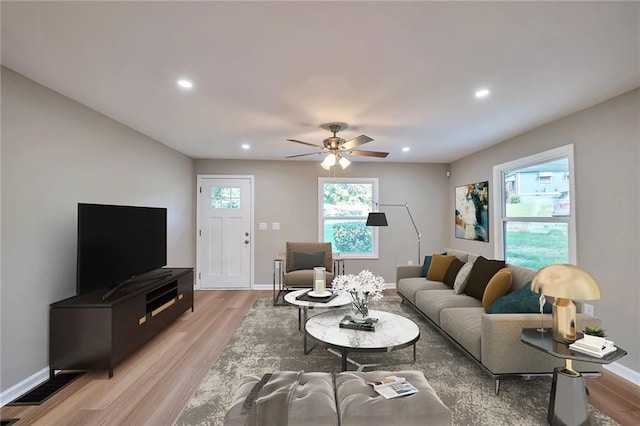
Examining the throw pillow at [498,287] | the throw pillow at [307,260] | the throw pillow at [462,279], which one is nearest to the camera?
the throw pillow at [498,287]

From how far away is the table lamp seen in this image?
1.83m

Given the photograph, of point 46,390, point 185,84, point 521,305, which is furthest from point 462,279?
point 46,390

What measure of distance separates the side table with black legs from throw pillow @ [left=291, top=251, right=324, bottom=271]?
333 cm

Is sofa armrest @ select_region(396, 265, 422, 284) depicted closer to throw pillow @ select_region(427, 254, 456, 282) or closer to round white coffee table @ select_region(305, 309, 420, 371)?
throw pillow @ select_region(427, 254, 456, 282)

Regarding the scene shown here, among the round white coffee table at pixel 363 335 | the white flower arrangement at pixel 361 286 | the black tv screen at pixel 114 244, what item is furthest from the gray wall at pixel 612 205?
the black tv screen at pixel 114 244

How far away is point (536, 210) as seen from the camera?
12.4ft

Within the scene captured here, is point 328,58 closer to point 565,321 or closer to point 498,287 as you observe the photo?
point 565,321

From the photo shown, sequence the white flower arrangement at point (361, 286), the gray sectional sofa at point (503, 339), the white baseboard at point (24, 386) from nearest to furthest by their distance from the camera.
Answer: the white baseboard at point (24, 386), the gray sectional sofa at point (503, 339), the white flower arrangement at point (361, 286)

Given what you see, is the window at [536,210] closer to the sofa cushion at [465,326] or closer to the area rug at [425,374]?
the sofa cushion at [465,326]

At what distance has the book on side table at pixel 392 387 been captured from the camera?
1599 millimetres

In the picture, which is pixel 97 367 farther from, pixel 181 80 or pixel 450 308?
pixel 450 308

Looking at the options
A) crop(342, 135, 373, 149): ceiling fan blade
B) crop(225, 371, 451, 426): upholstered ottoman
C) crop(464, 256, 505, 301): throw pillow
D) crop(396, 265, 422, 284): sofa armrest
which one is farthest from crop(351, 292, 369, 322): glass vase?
crop(396, 265, 422, 284): sofa armrest

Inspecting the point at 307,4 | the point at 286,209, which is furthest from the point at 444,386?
the point at 286,209

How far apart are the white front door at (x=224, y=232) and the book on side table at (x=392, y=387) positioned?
169 inches
